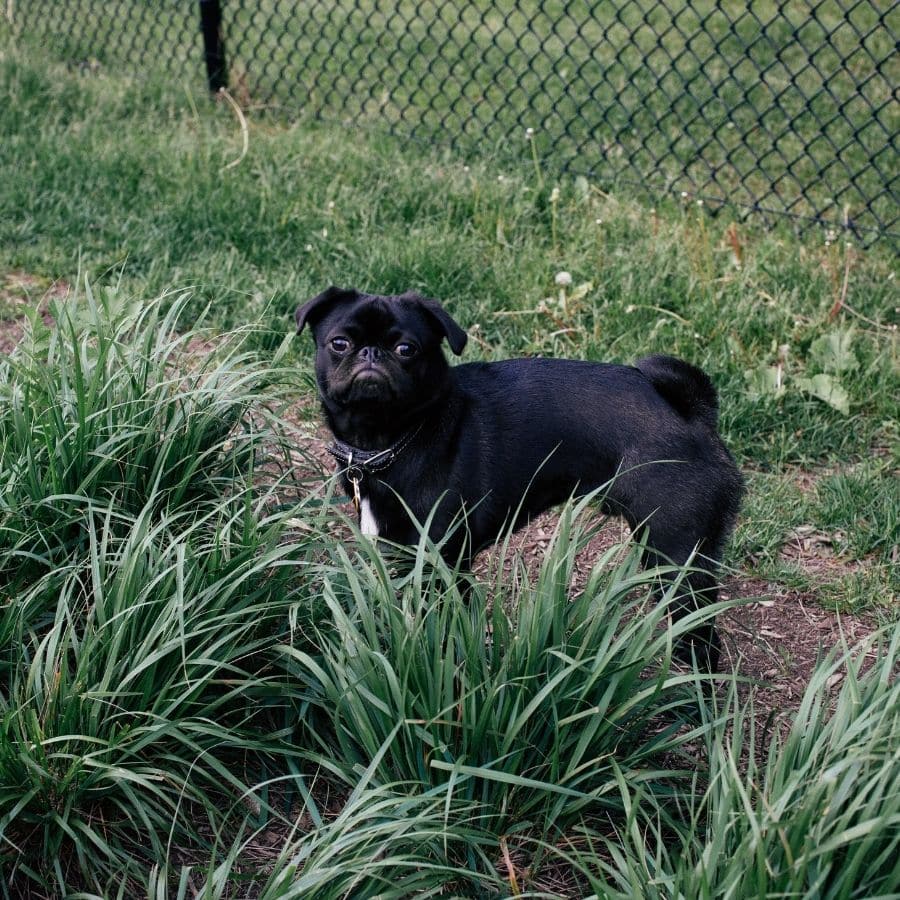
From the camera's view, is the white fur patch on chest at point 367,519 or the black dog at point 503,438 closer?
the black dog at point 503,438

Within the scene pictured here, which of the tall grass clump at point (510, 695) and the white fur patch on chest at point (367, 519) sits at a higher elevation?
the tall grass clump at point (510, 695)

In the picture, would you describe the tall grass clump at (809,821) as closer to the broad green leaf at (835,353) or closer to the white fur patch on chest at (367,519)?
the white fur patch on chest at (367,519)

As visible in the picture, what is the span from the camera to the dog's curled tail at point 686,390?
3160 millimetres

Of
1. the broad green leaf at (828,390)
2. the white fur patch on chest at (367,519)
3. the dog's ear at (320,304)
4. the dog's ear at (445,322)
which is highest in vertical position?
the broad green leaf at (828,390)

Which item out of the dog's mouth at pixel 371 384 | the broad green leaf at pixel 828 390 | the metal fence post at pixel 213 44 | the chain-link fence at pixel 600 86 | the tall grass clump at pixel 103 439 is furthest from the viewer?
the metal fence post at pixel 213 44

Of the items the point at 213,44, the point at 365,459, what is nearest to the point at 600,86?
the point at 213,44

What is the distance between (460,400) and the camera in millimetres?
3227

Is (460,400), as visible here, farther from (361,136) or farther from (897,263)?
(361,136)

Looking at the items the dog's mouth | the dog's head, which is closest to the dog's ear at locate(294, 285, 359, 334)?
the dog's head

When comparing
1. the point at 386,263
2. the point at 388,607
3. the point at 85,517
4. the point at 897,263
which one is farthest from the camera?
the point at 897,263

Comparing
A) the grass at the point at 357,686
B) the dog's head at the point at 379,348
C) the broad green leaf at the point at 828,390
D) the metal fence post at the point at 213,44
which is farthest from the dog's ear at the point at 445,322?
the metal fence post at the point at 213,44

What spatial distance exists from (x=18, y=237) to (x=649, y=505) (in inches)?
136

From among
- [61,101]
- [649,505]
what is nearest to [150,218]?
[61,101]

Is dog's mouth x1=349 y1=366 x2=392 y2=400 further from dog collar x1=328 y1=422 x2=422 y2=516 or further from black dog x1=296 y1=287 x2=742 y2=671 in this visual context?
dog collar x1=328 y1=422 x2=422 y2=516
